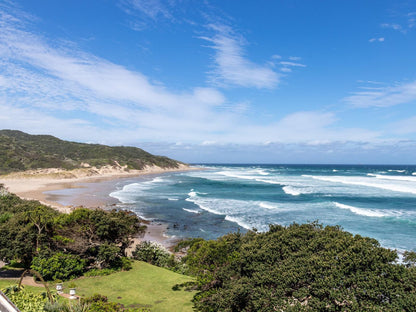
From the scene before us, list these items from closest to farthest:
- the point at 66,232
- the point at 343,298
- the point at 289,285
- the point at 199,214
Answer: the point at 343,298, the point at 289,285, the point at 66,232, the point at 199,214

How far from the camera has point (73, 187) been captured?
203 feet

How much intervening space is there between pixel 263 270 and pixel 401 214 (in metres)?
30.8

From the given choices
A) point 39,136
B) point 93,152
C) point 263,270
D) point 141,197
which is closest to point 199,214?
point 141,197

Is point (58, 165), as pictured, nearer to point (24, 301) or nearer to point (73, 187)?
point (73, 187)

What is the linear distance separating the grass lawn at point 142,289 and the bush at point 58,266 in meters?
0.67

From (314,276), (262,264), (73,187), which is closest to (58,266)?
(262,264)

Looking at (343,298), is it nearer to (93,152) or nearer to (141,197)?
(141,197)

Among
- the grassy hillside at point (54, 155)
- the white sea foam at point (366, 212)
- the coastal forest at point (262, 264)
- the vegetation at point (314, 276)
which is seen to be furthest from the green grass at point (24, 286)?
the grassy hillside at point (54, 155)

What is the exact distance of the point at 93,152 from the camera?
130 m

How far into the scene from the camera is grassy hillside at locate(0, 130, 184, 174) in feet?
286

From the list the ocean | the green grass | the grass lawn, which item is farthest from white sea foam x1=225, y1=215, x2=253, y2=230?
the green grass

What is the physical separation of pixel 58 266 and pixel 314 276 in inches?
498

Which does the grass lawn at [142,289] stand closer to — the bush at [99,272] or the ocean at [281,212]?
the bush at [99,272]

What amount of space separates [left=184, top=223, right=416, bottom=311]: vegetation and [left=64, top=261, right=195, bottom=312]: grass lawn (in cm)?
165
